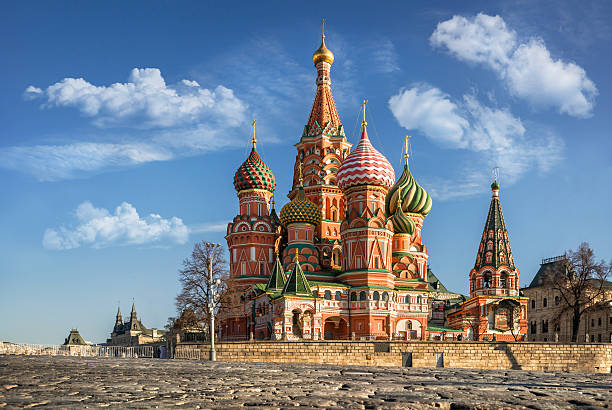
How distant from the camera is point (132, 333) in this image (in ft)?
365

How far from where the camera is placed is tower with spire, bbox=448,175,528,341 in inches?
1838

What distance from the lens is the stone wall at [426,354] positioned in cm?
2897

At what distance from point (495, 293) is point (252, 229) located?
18992mm

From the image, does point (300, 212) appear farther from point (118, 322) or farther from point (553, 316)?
point (118, 322)

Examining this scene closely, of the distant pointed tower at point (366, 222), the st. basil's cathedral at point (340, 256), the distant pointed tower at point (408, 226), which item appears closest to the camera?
the st. basil's cathedral at point (340, 256)

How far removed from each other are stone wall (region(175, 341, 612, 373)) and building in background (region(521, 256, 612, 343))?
23.9 meters

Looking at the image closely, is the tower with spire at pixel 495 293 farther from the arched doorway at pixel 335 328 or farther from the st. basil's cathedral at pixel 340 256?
the arched doorway at pixel 335 328

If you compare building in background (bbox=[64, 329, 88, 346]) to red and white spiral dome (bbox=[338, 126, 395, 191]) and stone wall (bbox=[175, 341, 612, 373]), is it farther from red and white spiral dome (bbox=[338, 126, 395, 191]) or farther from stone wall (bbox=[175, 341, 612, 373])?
stone wall (bbox=[175, 341, 612, 373])

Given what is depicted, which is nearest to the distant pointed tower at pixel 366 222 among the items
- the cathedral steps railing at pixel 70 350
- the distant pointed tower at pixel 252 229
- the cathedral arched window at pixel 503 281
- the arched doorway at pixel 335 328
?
the arched doorway at pixel 335 328

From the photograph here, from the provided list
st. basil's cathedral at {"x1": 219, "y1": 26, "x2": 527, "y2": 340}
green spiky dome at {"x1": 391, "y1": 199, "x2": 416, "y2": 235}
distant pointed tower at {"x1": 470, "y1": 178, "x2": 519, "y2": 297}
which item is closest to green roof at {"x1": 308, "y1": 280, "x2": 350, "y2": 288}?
st. basil's cathedral at {"x1": 219, "y1": 26, "x2": 527, "y2": 340}

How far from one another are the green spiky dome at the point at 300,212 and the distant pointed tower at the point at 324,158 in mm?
1990

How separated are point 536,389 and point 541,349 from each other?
22565mm

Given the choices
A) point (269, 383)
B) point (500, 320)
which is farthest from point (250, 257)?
point (269, 383)

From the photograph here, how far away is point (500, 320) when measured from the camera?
47.1 metres
